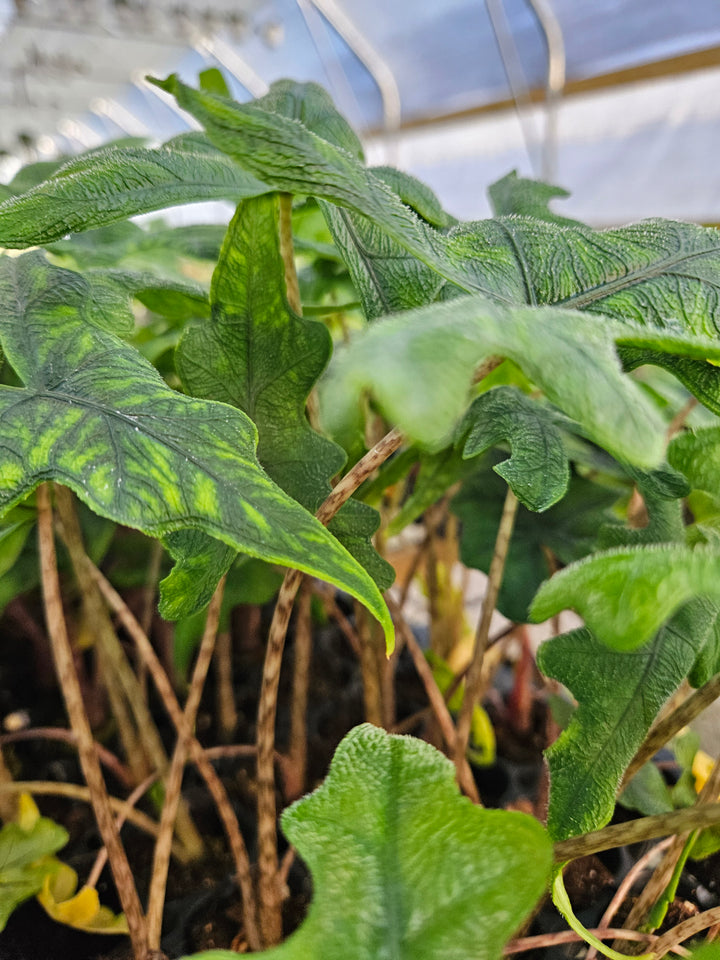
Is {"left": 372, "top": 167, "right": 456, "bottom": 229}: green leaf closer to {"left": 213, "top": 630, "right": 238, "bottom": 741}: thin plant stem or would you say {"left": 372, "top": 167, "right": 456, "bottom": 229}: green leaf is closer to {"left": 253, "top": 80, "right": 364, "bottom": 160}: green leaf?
{"left": 253, "top": 80, "right": 364, "bottom": 160}: green leaf

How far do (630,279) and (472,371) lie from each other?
157 millimetres

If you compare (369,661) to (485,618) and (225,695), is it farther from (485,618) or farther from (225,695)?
(225,695)

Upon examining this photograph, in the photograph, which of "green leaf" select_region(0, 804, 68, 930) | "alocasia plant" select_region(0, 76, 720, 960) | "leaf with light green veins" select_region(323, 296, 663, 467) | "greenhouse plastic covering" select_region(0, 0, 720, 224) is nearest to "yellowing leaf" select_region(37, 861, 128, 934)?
"green leaf" select_region(0, 804, 68, 930)

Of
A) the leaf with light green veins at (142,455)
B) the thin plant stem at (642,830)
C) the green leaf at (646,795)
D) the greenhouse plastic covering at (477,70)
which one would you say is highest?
the greenhouse plastic covering at (477,70)

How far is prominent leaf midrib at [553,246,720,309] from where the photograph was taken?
10.6 inches

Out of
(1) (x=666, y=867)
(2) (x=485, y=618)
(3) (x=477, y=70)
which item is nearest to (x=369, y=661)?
(2) (x=485, y=618)

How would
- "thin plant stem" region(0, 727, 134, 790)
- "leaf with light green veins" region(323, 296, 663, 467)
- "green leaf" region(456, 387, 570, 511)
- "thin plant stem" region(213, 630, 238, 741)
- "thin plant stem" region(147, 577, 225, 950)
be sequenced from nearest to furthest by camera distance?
"leaf with light green veins" region(323, 296, 663, 467) → "green leaf" region(456, 387, 570, 511) → "thin plant stem" region(147, 577, 225, 950) → "thin plant stem" region(0, 727, 134, 790) → "thin plant stem" region(213, 630, 238, 741)

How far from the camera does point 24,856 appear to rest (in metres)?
0.39

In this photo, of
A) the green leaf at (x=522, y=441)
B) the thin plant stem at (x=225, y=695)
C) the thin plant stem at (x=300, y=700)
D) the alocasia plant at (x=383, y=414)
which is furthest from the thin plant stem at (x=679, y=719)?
the thin plant stem at (x=225, y=695)

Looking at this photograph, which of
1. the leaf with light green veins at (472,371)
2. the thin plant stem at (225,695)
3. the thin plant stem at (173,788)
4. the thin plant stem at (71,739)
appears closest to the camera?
the leaf with light green veins at (472,371)

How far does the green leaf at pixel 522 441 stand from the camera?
24 centimetres

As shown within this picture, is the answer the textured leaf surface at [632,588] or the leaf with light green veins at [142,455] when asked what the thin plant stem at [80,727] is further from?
the textured leaf surface at [632,588]

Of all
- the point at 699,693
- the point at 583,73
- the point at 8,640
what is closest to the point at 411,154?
the point at 583,73

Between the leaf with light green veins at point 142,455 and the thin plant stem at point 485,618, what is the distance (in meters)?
0.17
